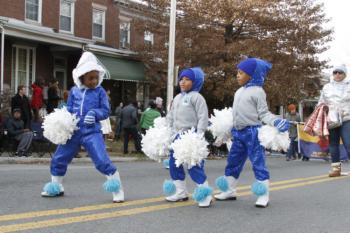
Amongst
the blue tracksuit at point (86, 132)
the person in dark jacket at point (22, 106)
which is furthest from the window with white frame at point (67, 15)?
the blue tracksuit at point (86, 132)

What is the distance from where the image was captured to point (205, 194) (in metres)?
6.26

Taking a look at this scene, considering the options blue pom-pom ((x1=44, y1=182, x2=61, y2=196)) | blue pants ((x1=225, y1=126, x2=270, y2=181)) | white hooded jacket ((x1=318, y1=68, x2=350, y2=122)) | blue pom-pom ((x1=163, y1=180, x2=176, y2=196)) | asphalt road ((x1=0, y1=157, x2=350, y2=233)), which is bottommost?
asphalt road ((x1=0, y1=157, x2=350, y2=233))

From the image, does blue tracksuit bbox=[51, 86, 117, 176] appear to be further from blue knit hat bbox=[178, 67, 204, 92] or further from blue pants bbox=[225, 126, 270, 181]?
blue pants bbox=[225, 126, 270, 181]

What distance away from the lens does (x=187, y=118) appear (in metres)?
6.53

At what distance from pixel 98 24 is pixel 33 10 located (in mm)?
4563

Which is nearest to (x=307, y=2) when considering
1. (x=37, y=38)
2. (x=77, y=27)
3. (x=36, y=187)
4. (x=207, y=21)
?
(x=207, y=21)

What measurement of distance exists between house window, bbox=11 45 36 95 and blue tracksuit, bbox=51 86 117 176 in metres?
15.5

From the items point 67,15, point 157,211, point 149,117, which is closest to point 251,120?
point 157,211

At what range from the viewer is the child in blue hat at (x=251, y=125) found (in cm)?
638

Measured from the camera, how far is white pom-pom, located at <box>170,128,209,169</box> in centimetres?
606

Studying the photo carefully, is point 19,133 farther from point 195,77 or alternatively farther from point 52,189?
point 195,77

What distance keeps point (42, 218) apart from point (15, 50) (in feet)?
56.6

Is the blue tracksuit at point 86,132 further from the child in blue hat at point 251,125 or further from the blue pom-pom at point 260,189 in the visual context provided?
the blue pom-pom at point 260,189

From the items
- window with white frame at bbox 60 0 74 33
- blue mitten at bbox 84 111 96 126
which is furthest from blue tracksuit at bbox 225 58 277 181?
window with white frame at bbox 60 0 74 33
